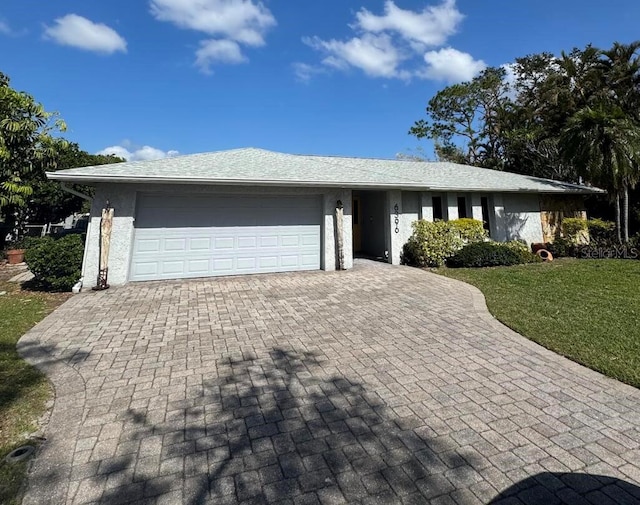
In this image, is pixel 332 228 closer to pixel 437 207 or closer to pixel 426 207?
pixel 426 207

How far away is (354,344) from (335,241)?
6321 mm

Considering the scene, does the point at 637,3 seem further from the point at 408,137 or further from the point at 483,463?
the point at 408,137

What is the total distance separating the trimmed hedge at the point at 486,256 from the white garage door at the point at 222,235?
17.3 feet

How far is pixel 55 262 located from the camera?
843cm

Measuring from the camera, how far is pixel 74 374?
162 inches

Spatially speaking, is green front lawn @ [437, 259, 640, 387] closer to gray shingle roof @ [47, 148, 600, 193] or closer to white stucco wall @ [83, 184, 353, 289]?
gray shingle roof @ [47, 148, 600, 193]

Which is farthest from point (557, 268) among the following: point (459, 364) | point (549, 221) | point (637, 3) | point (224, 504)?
point (224, 504)

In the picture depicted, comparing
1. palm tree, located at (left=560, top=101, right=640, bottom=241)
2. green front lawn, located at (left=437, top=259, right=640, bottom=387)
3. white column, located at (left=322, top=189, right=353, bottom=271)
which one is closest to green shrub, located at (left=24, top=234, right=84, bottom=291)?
white column, located at (left=322, top=189, right=353, bottom=271)

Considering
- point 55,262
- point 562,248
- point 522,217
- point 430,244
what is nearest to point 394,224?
point 430,244

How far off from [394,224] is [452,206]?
10.1 feet

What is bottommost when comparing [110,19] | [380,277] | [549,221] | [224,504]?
[224,504]

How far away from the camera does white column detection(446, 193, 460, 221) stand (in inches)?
535

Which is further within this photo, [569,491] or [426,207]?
[426,207]

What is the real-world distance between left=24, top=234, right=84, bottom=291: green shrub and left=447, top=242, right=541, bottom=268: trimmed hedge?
11839 millimetres
